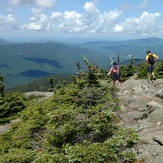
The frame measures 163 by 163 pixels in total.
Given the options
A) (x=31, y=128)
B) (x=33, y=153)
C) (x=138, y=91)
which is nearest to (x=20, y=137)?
(x=31, y=128)

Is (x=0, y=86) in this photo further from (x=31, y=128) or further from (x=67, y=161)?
(x=67, y=161)

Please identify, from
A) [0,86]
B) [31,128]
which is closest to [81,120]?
[31,128]

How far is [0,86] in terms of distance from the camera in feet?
170

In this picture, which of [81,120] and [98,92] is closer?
[81,120]

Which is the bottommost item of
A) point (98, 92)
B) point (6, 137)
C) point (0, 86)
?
point (0, 86)

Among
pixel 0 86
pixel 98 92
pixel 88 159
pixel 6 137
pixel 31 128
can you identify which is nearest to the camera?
pixel 88 159

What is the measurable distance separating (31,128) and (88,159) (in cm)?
663

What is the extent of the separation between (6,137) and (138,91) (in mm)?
12054

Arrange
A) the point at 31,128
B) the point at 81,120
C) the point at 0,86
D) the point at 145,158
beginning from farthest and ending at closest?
the point at 0,86 < the point at 31,128 < the point at 81,120 < the point at 145,158

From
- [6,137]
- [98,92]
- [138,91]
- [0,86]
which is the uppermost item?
[98,92]

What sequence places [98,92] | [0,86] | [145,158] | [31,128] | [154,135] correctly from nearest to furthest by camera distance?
[145,158] → [154,135] → [31,128] → [98,92] → [0,86]

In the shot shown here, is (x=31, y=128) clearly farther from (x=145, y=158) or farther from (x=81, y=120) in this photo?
(x=145, y=158)

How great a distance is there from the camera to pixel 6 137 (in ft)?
58.7

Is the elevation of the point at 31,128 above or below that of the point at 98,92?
below
